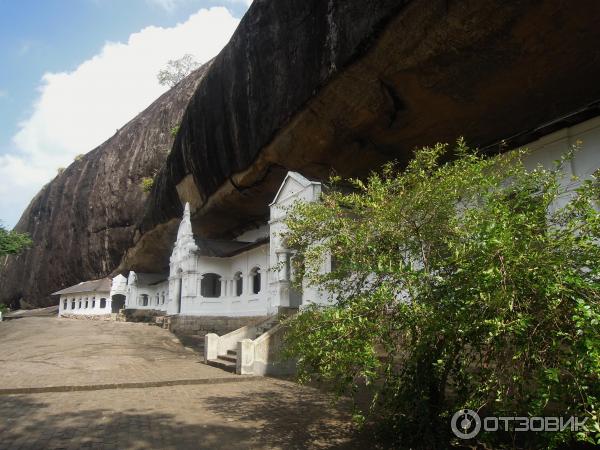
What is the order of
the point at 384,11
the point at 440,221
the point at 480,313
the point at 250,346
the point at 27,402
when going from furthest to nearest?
the point at 250,346, the point at 384,11, the point at 27,402, the point at 440,221, the point at 480,313

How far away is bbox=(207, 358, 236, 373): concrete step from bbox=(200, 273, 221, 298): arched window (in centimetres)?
1033

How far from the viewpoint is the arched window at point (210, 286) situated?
22781mm

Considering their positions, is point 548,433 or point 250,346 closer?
point 548,433

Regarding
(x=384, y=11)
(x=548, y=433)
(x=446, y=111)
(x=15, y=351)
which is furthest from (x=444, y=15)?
(x=15, y=351)

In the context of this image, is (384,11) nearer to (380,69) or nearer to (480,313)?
→ (380,69)

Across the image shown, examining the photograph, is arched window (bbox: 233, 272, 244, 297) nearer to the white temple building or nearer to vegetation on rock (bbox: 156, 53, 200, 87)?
the white temple building

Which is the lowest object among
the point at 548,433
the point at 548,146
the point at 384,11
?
the point at 548,433

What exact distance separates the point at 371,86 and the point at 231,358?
7.96 m

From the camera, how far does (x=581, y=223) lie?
4.00 m

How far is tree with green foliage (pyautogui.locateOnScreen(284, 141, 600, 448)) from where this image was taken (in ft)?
10.6

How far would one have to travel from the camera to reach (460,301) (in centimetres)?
376

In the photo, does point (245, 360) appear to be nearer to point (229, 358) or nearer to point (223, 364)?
point (223, 364)

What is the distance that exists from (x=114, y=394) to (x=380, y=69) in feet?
27.9

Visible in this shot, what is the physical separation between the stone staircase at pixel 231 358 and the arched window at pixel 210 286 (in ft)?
31.9
